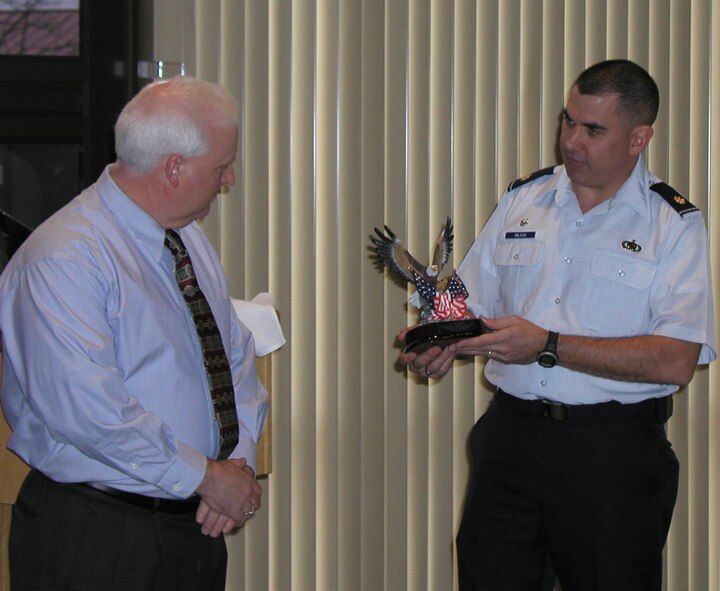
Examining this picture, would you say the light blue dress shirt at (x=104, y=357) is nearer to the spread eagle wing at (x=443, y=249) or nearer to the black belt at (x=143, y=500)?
the black belt at (x=143, y=500)

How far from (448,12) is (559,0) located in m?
0.39

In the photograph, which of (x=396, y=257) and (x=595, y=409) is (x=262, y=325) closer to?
(x=396, y=257)

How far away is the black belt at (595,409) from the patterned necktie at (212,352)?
746mm

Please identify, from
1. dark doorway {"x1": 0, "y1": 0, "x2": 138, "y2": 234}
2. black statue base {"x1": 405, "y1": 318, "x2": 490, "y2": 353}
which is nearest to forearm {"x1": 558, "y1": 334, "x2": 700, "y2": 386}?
black statue base {"x1": 405, "y1": 318, "x2": 490, "y2": 353}

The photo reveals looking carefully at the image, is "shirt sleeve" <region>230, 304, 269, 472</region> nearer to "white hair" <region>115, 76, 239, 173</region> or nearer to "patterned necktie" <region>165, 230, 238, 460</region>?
"patterned necktie" <region>165, 230, 238, 460</region>

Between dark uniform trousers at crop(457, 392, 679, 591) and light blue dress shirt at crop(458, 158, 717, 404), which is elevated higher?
light blue dress shirt at crop(458, 158, 717, 404)

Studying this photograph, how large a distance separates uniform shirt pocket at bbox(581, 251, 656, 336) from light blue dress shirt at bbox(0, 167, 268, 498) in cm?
96

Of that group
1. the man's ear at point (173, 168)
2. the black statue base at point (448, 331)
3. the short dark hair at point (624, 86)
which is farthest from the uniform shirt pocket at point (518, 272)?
the man's ear at point (173, 168)

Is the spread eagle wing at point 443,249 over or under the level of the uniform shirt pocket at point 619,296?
over

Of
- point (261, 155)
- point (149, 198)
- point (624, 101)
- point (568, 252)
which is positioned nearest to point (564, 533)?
point (568, 252)

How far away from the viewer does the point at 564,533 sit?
2152 millimetres

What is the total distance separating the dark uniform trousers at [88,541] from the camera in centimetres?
164

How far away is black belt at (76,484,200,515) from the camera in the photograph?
5.43 feet

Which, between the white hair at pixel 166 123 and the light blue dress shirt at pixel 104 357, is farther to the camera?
the white hair at pixel 166 123
